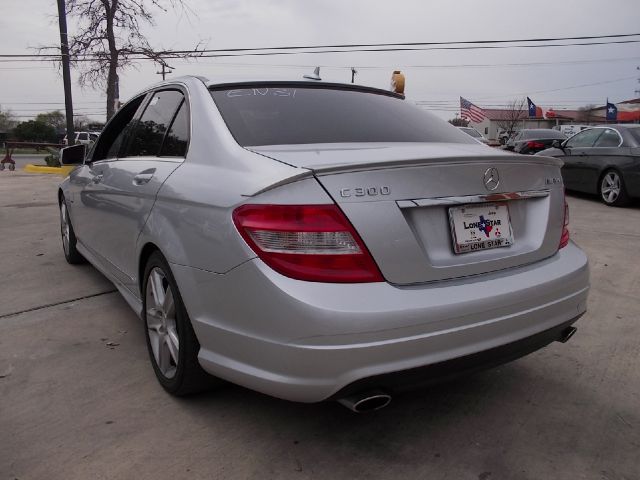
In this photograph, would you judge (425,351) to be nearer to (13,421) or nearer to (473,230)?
(473,230)

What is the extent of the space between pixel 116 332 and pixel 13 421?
112cm

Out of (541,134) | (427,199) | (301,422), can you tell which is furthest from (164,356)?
(541,134)

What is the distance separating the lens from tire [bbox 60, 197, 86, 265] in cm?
514

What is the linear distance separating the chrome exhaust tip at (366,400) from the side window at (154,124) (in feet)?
5.89

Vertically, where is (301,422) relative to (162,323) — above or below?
below

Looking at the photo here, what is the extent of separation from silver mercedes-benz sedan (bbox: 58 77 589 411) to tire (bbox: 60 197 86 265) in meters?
2.59

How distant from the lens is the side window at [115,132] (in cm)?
381

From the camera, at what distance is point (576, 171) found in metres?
9.87

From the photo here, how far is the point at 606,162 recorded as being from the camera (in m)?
9.08

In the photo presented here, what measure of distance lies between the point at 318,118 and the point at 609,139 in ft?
26.9

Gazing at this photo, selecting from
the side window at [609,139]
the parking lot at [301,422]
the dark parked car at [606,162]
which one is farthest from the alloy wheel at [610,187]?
the parking lot at [301,422]

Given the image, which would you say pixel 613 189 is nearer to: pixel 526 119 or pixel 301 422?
pixel 301 422

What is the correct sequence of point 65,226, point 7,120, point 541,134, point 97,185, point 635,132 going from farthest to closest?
point 7,120, point 541,134, point 635,132, point 65,226, point 97,185

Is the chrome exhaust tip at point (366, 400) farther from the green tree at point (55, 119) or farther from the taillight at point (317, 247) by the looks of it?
the green tree at point (55, 119)
